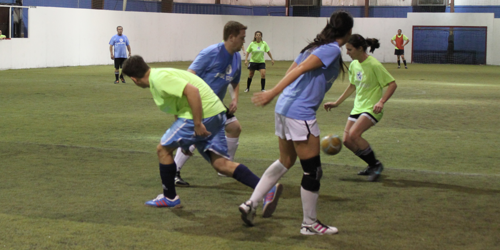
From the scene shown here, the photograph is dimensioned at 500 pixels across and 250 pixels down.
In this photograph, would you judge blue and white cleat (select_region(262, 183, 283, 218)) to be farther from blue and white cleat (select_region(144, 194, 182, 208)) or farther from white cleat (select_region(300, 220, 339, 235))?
blue and white cleat (select_region(144, 194, 182, 208))

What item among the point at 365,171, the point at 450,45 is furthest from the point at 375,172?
the point at 450,45

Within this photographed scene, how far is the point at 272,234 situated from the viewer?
15.6 feet

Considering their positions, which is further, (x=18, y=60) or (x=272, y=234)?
(x=18, y=60)

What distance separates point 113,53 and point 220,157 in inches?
656

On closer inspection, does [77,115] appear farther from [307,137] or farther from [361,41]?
[307,137]

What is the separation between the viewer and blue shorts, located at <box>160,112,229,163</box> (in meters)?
4.95

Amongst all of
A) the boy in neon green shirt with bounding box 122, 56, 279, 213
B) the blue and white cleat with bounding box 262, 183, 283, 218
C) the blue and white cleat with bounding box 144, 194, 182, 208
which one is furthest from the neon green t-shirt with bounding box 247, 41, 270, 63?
the blue and white cleat with bounding box 262, 183, 283, 218

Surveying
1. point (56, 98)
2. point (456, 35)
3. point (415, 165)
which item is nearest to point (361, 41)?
point (415, 165)

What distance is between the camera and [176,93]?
15.5ft

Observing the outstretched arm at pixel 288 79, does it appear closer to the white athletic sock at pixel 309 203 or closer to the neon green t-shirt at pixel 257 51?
the white athletic sock at pixel 309 203

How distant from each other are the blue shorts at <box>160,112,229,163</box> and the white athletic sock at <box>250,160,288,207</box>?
0.51 metres

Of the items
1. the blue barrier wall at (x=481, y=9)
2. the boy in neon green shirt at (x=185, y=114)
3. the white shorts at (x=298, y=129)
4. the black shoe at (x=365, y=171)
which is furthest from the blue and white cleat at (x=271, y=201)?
the blue barrier wall at (x=481, y=9)

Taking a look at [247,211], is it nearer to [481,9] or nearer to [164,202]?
[164,202]

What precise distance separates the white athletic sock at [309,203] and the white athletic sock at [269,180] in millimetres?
283
